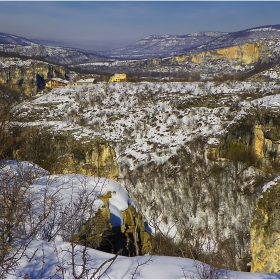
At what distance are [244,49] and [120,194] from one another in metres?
113

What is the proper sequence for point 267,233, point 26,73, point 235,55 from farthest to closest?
1. point 235,55
2. point 26,73
3. point 267,233

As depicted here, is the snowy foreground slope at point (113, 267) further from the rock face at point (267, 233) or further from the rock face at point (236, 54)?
the rock face at point (236, 54)

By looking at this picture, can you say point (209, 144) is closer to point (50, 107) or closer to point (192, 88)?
point (192, 88)

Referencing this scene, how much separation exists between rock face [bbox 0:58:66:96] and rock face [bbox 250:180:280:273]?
6074 cm

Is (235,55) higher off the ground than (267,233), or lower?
higher

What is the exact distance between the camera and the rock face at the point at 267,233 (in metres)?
8.87

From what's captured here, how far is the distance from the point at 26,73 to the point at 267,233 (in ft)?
220

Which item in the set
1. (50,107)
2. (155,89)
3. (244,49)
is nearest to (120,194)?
(50,107)

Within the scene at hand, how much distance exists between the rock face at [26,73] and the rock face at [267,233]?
199ft

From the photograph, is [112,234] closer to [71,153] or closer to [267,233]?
[267,233]

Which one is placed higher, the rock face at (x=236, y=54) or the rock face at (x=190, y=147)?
the rock face at (x=236, y=54)

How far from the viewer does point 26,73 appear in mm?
66312

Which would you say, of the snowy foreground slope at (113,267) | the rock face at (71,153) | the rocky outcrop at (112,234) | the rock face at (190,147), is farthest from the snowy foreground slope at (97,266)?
the rock face at (190,147)

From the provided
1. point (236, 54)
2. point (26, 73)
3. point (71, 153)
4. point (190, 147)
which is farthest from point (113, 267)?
point (236, 54)
